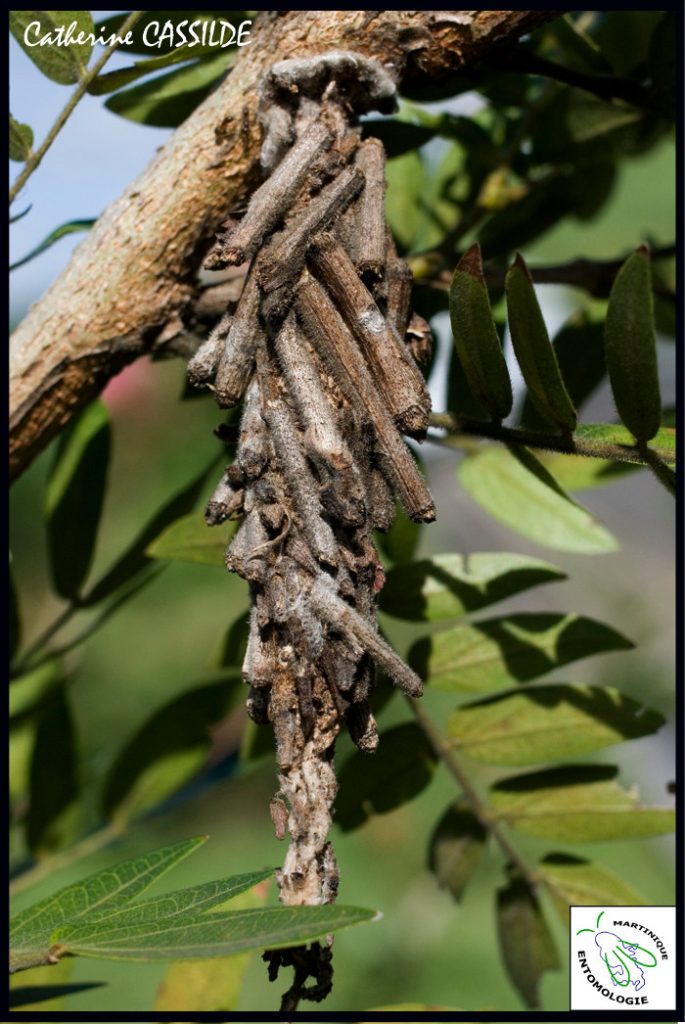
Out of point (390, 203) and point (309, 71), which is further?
point (390, 203)

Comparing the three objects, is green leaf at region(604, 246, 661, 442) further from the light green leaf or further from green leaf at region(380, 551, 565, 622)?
green leaf at region(380, 551, 565, 622)

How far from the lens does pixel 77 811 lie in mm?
1101

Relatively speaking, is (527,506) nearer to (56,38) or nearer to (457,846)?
(457,846)

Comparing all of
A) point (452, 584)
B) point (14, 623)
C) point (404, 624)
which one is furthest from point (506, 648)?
point (404, 624)

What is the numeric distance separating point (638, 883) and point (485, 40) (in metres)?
2.35

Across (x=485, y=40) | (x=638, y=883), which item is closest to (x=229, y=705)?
(x=485, y=40)

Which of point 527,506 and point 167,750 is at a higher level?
point 527,506

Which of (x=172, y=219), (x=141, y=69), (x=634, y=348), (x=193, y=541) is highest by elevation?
(x=141, y=69)

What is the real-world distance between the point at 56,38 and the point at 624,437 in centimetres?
52

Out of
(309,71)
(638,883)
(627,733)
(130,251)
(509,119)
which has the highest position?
(509,119)

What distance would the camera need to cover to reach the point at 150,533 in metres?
0.99

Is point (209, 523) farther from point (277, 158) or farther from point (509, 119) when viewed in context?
point (509, 119)

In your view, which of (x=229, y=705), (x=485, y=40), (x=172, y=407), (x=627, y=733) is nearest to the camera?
(x=485, y=40)

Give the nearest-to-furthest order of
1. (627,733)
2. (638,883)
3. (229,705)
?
1. (627,733)
2. (229,705)
3. (638,883)
